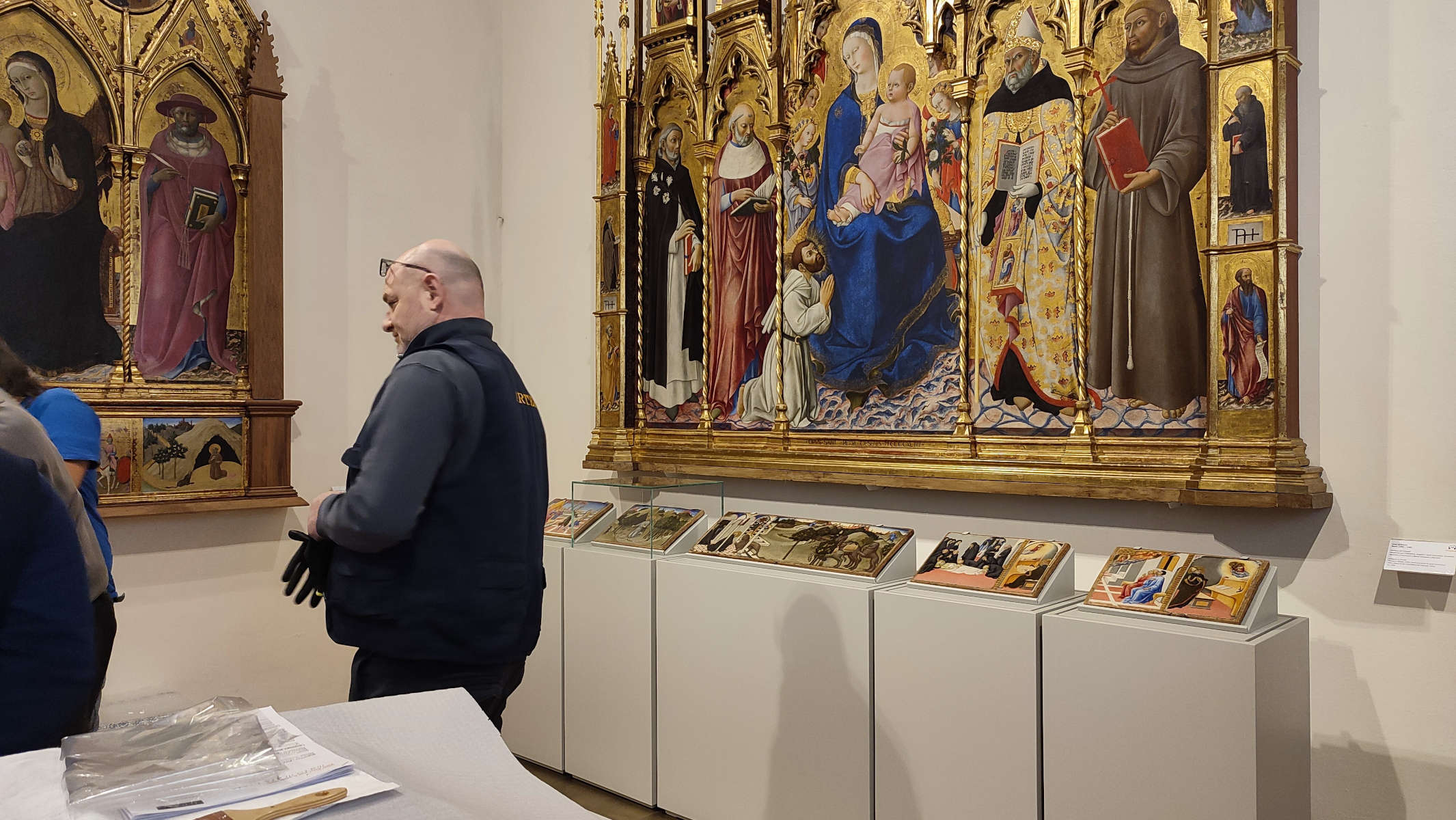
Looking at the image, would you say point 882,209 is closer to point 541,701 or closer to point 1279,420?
point 1279,420

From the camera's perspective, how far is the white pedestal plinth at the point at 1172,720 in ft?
10.7

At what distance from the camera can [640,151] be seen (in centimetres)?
659

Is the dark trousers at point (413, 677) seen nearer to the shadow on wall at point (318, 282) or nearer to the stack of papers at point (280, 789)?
the stack of papers at point (280, 789)

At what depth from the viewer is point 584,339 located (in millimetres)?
7262

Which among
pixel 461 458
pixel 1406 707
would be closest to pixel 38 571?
pixel 461 458

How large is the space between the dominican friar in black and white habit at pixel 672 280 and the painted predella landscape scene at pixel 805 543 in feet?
4.79

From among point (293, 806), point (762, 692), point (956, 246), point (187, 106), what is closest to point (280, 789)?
point (293, 806)

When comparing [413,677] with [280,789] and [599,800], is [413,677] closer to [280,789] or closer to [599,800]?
[280,789]

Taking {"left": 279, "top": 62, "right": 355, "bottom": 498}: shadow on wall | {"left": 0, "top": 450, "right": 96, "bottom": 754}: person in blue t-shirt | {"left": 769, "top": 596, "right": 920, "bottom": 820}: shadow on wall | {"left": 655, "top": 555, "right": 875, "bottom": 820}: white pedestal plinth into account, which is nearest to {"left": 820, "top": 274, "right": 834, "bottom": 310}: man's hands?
{"left": 655, "top": 555, "right": 875, "bottom": 820}: white pedestal plinth

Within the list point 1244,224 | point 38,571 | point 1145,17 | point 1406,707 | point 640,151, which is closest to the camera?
Result: point 38,571

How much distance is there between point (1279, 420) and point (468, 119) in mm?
5972

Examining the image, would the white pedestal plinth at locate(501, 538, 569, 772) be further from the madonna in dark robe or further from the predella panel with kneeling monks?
the madonna in dark robe

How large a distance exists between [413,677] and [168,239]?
4.21 meters

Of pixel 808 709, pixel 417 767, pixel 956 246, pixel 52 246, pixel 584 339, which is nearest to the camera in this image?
pixel 417 767
